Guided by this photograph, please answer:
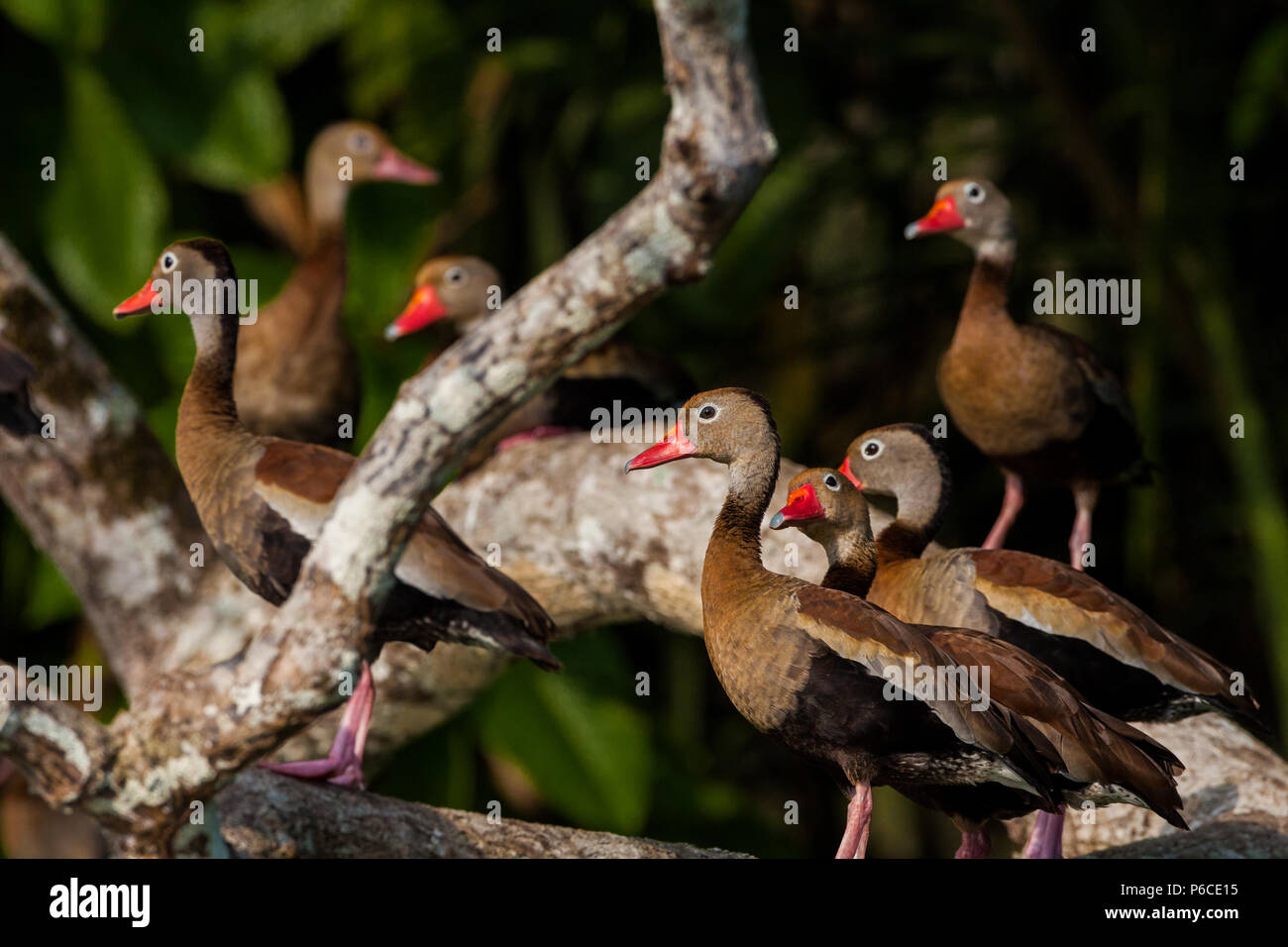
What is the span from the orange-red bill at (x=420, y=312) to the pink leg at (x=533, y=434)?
443 millimetres

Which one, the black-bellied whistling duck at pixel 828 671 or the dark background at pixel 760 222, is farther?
the dark background at pixel 760 222

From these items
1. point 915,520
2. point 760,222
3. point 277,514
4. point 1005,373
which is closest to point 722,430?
point 915,520

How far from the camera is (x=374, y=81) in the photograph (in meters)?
4.97

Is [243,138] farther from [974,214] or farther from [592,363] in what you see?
[974,214]

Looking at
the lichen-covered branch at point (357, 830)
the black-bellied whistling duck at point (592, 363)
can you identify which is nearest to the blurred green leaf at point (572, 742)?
the black-bellied whistling duck at point (592, 363)

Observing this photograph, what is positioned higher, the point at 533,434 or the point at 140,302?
the point at 533,434

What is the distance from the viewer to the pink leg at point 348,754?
7.46 feet

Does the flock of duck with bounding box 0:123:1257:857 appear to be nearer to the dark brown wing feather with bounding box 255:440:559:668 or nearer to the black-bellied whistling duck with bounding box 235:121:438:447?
the dark brown wing feather with bounding box 255:440:559:668

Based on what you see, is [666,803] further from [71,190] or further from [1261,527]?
[71,190]

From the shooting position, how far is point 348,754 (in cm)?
240

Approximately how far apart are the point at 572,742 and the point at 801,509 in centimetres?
267

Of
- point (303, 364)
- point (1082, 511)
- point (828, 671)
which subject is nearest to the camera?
point (828, 671)

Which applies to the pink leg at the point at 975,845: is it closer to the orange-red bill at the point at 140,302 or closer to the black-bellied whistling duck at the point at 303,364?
the orange-red bill at the point at 140,302
